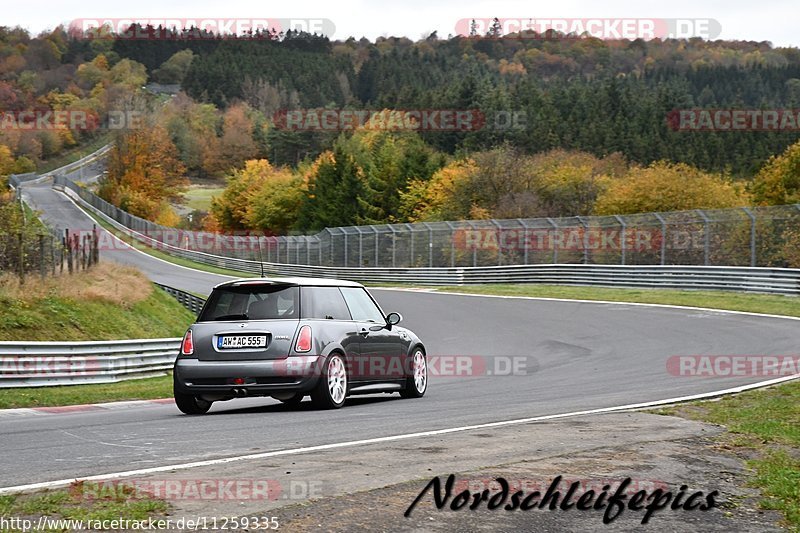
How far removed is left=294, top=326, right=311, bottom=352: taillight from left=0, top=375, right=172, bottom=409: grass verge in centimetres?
452

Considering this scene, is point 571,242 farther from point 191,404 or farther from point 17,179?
point 17,179

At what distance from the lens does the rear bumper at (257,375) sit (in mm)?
11938

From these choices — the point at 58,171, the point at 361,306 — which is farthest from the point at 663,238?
the point at 58,171

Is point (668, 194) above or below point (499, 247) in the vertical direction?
above

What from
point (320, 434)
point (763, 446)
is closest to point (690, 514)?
point (763, 446)

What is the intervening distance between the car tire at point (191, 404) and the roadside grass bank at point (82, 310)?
27.4 ft

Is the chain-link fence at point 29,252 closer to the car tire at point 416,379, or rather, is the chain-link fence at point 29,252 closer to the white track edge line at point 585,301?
the car tire at point 416,379

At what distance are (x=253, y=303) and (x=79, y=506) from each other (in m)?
6.59

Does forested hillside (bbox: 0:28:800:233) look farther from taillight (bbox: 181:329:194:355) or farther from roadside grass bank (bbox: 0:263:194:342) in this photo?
taillight (bbox: 181:329:194:355)

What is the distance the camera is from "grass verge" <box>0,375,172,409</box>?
14953mm

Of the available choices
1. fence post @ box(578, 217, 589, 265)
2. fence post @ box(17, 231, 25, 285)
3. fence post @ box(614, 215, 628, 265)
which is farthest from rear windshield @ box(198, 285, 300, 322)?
fence post @ box(578, 217, 589, 265)

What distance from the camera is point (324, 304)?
12.7 meters

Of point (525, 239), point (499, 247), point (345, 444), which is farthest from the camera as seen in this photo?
point (499, 247)

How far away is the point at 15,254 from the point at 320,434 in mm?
15457
